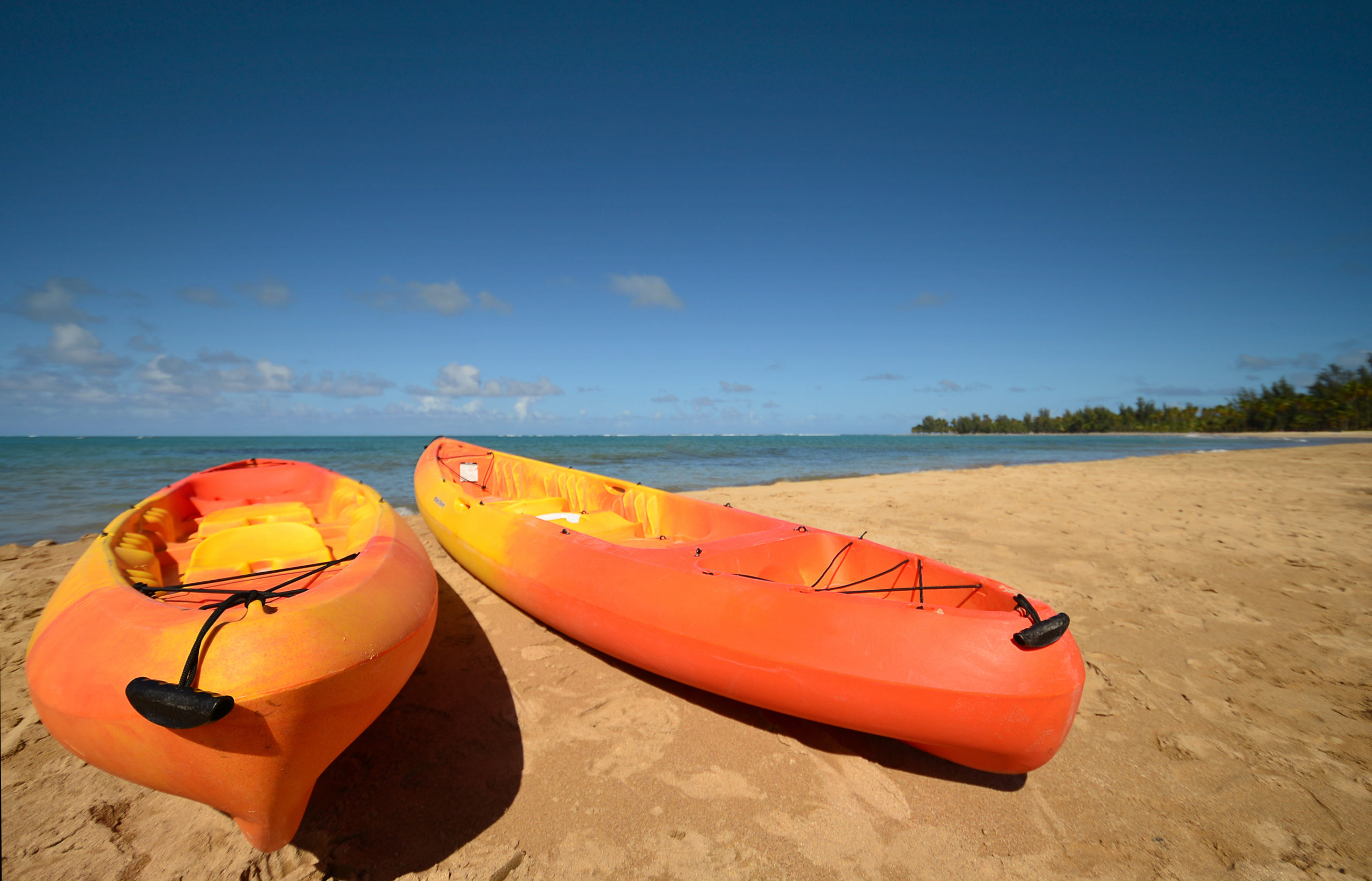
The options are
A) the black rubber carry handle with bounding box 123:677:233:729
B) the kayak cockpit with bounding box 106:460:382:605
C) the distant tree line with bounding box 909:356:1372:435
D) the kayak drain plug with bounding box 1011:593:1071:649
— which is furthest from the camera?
the distant tree line with bounding box 909:356:1372:435

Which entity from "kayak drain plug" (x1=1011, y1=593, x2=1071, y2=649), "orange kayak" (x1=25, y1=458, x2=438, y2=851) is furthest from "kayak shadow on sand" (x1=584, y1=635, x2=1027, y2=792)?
"orange kayak" (x1=25, y1=458, x2=438, y2=851)

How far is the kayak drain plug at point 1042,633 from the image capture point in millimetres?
2246

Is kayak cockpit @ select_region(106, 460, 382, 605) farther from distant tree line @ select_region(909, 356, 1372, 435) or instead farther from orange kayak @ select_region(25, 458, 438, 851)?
distant tree line @ select_region(909, 356, 1372, 435)

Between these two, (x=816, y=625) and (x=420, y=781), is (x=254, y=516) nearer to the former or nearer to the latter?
(x=420, y=781)

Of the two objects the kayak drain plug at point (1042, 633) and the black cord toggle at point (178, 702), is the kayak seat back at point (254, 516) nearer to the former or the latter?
the black cord toggle at point (178, 702)

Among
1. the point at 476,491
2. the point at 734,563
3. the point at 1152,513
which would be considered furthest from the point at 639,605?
the point at 1152,513

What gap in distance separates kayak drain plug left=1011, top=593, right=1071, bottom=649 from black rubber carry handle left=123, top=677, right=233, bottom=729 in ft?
9.89

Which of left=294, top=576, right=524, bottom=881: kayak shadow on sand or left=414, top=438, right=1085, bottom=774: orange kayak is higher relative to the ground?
left=414, top=438, right=1085, bottom=774: orange kayak

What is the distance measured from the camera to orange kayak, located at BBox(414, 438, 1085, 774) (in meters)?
2.25

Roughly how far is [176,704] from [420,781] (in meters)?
1.20

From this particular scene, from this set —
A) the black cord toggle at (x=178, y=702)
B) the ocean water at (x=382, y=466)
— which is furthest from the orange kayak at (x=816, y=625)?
the ocean water at (x=382, y=466)

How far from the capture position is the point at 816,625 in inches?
102

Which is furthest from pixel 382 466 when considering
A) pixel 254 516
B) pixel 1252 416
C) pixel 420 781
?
pixel 1252 416

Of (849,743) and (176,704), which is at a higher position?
(176,704)
